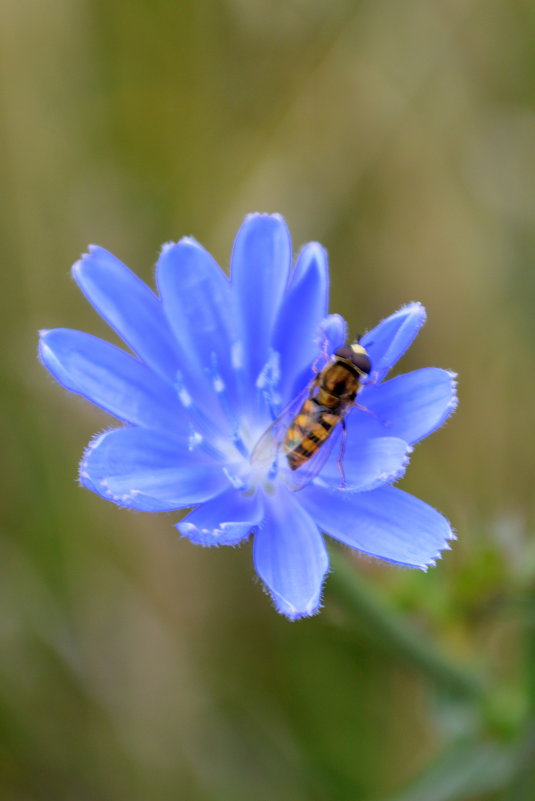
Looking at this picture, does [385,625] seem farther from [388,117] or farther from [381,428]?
[388,117]

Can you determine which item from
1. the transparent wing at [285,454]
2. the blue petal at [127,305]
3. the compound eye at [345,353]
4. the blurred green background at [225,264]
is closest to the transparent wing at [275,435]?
the transparent wing at [285,454]

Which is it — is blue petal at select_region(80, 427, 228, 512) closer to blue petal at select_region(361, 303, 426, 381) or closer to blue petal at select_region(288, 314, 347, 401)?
blue petal at select_region(288, 314, 347, 401)

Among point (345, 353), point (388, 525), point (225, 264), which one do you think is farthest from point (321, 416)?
point (225, 264)

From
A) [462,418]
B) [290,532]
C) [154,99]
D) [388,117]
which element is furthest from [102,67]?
[290,532]

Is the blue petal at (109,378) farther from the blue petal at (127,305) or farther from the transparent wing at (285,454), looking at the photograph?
the transparent wing at (285,454)

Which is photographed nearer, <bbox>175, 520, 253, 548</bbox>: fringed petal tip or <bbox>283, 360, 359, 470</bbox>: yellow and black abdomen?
<bbox>175, 520, 253, 548</bbox>: fringed petal tip

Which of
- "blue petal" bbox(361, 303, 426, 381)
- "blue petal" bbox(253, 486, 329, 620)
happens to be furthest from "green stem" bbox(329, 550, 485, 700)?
"blue petal" bbox(361, 303, 426, 381)

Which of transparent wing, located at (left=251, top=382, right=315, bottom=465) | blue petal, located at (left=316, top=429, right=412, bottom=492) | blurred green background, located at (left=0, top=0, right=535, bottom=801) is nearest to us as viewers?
blue petal, located at (left=316, top=429, right=412, bottom=492)
